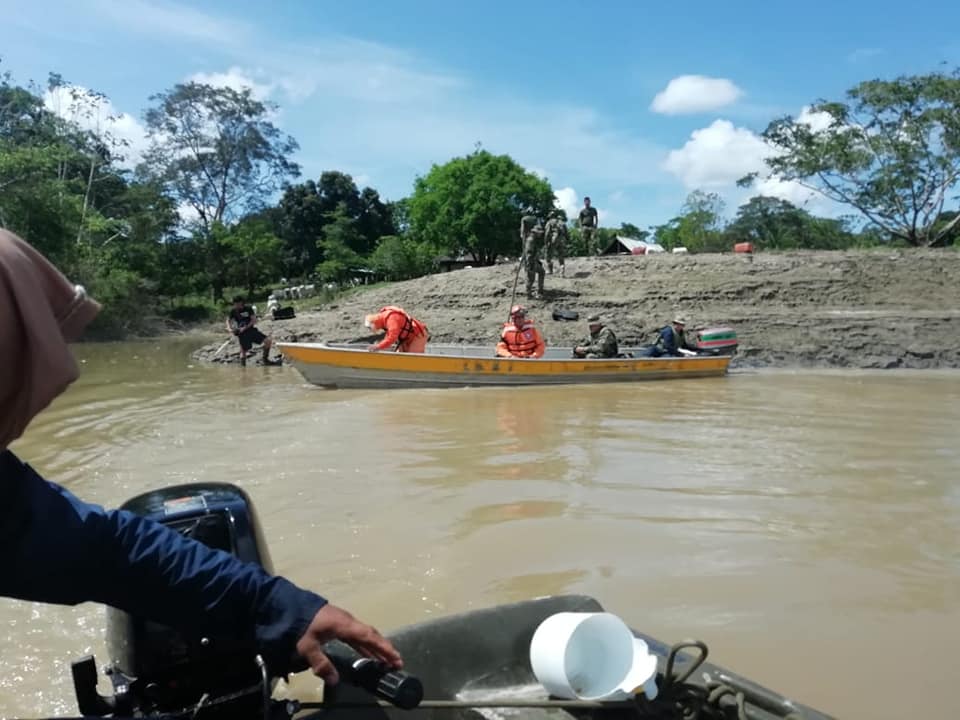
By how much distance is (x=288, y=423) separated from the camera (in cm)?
942

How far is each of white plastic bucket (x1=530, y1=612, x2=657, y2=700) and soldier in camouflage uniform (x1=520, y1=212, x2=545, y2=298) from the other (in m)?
16.0

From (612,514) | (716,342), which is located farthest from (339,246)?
(612,514)

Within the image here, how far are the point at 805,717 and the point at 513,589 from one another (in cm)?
230

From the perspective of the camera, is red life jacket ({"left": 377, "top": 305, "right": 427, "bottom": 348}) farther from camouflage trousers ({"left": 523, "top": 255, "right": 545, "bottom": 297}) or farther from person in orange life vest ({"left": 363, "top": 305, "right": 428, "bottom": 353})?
camouflage trousers ({"left": 523, "top": 255, "right": 545, "bottom": 297})

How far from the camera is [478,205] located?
144ft

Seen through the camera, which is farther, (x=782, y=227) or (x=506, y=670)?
(x=782, y=227)

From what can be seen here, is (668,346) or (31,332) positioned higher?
(31,332)

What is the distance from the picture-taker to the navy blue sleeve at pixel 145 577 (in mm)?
1641

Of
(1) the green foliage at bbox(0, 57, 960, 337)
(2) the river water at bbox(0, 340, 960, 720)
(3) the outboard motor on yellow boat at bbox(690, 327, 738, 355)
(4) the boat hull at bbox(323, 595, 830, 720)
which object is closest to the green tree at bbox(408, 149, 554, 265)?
(1) the green foliage at bbox(0, 57, 960, 337)

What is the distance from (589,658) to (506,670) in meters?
0.35

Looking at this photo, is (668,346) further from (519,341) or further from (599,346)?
(519,341)

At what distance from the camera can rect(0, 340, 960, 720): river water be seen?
11.8 ft

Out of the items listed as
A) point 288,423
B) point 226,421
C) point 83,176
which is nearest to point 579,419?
point 288,423

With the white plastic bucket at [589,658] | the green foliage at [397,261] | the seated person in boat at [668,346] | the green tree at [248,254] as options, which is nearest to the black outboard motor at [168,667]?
the white plastic bucket at [589,658]
